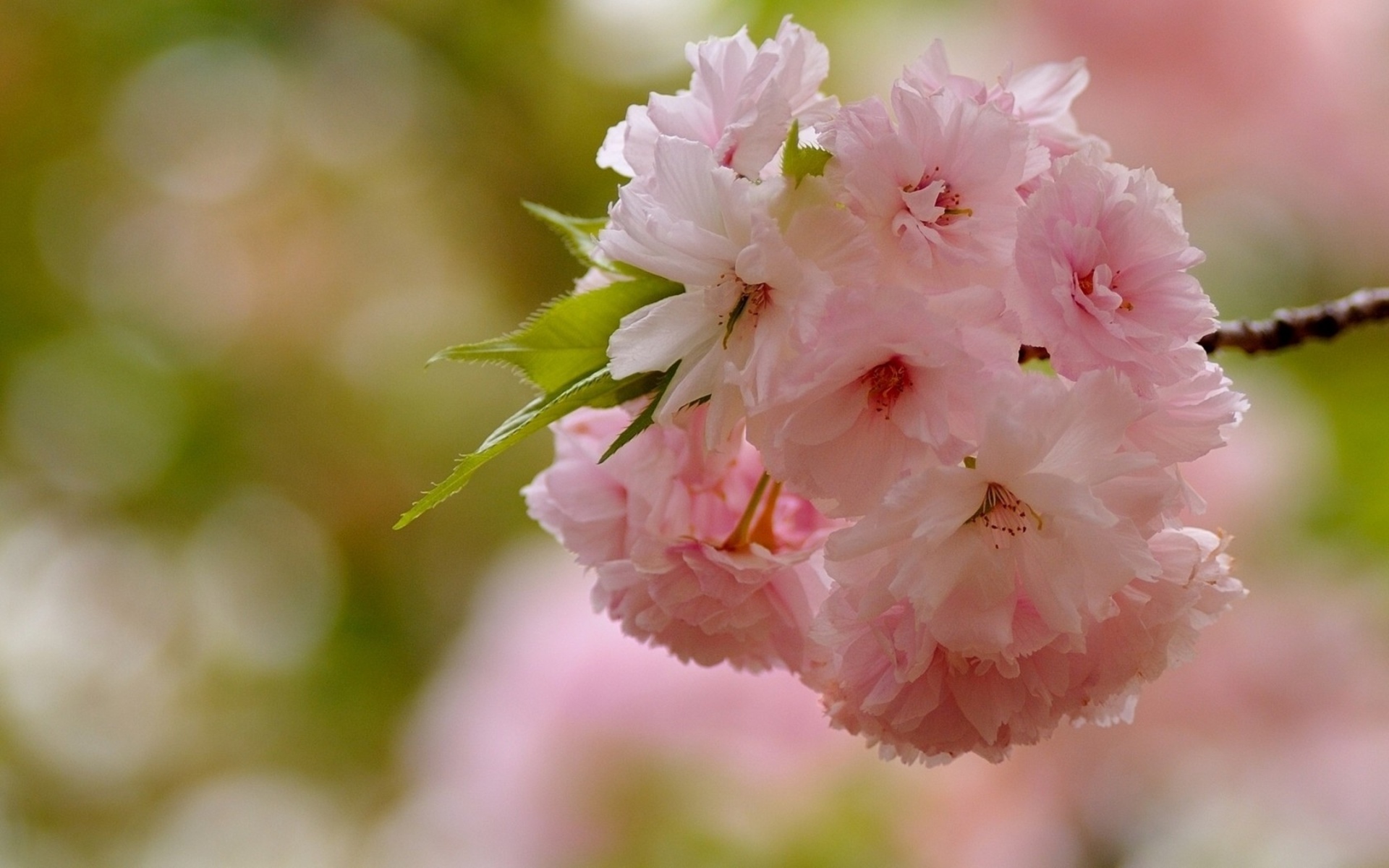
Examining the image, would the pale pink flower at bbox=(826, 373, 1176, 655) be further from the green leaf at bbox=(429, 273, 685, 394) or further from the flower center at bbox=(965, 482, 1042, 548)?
the green leaf at bbox=(429, 273, 685, 394)

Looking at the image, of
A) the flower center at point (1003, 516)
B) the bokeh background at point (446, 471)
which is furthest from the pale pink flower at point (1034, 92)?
the bokeh background at point (446, 471)

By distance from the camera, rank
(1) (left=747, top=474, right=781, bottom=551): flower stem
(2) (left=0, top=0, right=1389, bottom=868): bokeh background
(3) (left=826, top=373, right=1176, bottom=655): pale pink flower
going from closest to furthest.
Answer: (3) (left=826, top=373, right=1176, bottom=655): pale pink flower, (1) (left=747, top=474, right=781, bottom=551): flower stem, (2) (left=0, top=0, right=1389, bottom=868): bokeh background

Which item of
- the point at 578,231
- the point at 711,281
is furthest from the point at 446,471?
the point at 711,281

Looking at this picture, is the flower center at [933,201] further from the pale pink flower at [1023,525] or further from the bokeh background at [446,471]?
the bokeh background at [446,471]

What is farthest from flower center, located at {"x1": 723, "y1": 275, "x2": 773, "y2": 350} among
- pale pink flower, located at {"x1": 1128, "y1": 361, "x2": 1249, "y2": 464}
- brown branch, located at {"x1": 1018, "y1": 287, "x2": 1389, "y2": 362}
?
brown branch, located at {"x1": 1018, "y1": 287, "x2": 1389, "y2": 362}

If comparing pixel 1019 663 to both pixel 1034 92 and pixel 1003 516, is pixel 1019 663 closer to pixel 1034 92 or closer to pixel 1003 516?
pixel 1003 516

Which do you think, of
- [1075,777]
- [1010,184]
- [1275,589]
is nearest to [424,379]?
[1075,777]

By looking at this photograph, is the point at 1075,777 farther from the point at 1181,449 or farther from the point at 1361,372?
the point at 1181,449
